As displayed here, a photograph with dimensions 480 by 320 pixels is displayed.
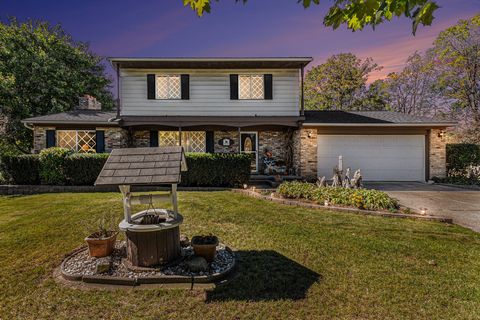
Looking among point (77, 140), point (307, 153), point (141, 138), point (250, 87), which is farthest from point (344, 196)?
point (77, 140)

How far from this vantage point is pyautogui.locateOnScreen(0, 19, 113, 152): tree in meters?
15.3

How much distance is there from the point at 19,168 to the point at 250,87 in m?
11.1

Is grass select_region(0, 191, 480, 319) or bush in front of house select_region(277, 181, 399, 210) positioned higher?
bush in front of house select_region(277, 181, 399, 210)

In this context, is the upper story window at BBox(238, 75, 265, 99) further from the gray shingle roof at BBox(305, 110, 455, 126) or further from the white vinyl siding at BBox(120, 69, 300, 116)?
the gray shingle roof at BBox(305, 110, 455, 126)

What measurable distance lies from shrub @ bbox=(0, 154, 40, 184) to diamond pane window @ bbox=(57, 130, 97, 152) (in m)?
2.76

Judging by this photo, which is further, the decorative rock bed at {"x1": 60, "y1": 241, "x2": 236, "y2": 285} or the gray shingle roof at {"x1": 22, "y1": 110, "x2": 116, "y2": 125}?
the gray shingle roof at {"x1": 22, "y1": 110, "x2": 116, "y2": 125}

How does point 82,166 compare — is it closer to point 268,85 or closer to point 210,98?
point 210,98

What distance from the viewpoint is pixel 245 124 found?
11.9 meters

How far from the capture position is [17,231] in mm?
5230

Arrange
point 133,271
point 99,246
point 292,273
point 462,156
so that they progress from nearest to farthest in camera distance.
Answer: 1. point 133,271
2. point 292,273
3. point 99,246
4. point 462,156

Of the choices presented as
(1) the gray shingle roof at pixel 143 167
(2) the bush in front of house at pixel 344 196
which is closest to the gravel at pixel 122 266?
(1) the gray shingle roof at pixel 143 167

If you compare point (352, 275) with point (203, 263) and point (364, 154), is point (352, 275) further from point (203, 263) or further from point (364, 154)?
point (364, 154)

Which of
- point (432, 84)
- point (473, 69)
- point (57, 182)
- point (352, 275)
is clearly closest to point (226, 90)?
point (57, 182)

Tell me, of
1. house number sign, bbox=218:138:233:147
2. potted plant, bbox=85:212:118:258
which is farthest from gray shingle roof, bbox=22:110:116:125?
potted plant, bbox=85:212:118:258
